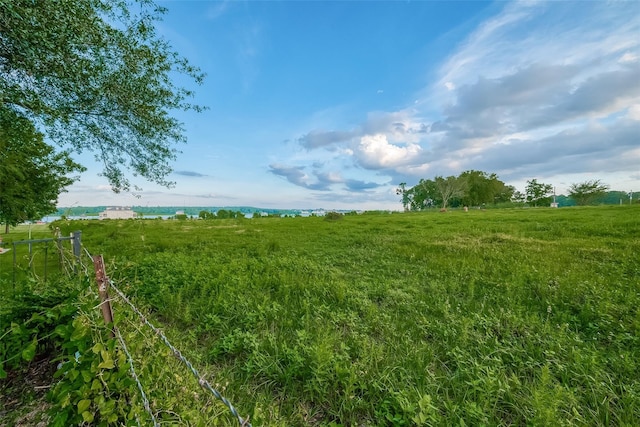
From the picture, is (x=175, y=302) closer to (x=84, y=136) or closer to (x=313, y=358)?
(x=313, y=358)

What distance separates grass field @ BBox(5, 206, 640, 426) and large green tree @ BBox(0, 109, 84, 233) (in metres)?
5.39

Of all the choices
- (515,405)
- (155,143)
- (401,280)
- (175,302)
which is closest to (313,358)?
(515,405)

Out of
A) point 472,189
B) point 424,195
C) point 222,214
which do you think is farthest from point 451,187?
point 222,214

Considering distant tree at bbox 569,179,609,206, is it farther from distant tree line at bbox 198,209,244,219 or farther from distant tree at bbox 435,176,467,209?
distant tree line at bbox 198,209,244,219

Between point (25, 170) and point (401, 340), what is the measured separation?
54.9ft

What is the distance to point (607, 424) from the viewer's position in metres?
2.53

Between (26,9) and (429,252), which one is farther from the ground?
(26,9)

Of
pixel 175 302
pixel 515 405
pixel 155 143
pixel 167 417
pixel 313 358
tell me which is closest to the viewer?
pixel 167 417

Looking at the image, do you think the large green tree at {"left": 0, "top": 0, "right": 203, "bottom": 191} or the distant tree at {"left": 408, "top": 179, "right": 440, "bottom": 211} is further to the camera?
the distant tree at {"left": 408, "top": 179, "right": 440, "bottom": 211}

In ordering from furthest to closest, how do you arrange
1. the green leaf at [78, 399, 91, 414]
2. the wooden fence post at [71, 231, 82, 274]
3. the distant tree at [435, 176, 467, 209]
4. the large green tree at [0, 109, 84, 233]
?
the distant tree at [435, 176, 467, 209]
the large green tree at [0, 109, 84, 233]
the wooden fence post at [71, 231, 82, 274]
the green leaf at [78, 399, 91, 414]

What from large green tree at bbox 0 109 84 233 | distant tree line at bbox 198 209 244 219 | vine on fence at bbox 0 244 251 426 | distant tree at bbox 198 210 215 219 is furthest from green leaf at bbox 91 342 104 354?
distant tree at bbox 198 210 215 219

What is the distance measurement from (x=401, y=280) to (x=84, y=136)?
10684mm

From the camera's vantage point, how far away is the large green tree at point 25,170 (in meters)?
7.87

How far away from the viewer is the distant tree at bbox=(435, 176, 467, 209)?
71.1 m
